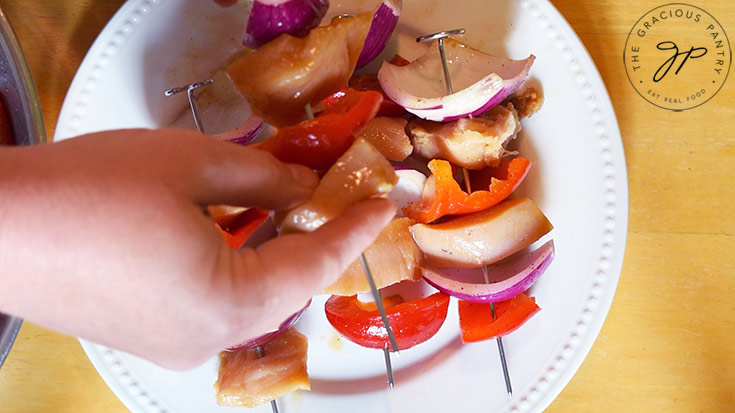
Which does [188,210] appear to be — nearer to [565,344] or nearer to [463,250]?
[463,250]

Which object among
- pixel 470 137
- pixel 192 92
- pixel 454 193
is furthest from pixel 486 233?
pixel 192 92

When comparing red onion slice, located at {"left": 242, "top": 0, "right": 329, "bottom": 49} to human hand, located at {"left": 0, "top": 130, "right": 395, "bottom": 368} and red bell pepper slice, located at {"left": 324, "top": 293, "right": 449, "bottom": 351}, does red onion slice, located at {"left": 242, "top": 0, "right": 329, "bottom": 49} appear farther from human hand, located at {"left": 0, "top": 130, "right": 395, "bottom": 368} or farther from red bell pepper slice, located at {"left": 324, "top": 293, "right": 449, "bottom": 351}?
red bell pepper slice, located at {"left": 324, "top": 293, "right": 449, "bottom": 351}

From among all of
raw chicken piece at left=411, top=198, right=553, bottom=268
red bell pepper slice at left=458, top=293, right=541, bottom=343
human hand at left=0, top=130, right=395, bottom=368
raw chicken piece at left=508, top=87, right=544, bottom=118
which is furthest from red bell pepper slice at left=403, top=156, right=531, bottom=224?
human hand at left=0, top=130, right=395, bottom=368

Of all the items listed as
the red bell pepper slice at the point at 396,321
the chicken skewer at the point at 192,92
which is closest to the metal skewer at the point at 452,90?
the red bell pepper slice at the point at 396,321

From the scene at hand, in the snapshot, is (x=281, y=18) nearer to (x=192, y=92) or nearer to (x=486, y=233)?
(x=192, y=92)

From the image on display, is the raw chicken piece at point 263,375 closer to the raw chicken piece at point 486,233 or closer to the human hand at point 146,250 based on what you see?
the raw chicken piece at point 486,233

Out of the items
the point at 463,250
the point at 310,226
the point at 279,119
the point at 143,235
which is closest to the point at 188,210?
the point at 143,235
